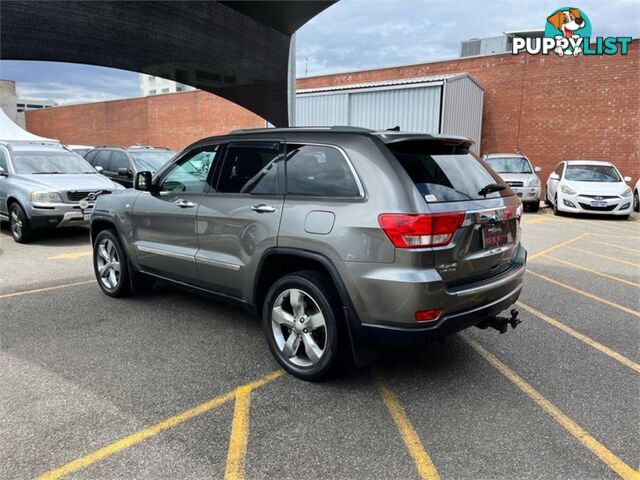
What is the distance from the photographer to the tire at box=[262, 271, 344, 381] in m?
3.22

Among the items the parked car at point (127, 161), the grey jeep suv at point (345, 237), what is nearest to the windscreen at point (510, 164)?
the parked car at point (127, 161)

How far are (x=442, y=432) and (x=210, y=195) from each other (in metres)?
2.58

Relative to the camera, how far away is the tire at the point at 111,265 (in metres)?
5.13

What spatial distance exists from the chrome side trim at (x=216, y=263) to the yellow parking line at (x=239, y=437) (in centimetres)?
96

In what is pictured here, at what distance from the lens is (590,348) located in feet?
13.4

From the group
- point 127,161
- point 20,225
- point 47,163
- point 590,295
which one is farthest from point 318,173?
point 127,161

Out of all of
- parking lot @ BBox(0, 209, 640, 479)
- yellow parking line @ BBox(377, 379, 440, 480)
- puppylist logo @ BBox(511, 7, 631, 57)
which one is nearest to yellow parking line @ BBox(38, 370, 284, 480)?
parking lot @ BBox(0, 209, 640, 479)

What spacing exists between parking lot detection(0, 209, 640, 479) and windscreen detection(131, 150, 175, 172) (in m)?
6.99

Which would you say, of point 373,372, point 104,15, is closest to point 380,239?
point 373,372

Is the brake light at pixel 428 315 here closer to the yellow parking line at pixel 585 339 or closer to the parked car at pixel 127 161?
the yellow parking line at pixel 585 339

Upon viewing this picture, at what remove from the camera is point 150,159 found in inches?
469

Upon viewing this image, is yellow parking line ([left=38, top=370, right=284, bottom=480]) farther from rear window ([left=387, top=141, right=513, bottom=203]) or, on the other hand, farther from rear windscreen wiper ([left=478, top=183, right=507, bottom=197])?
rear windscreen wiper ([left=478, top=183, right=507, bottom=197])

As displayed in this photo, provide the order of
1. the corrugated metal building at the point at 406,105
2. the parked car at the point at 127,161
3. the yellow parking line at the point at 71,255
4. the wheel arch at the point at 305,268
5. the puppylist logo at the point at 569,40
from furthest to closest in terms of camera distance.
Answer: the puppylist logo at the point at 569,40 → the corrugated metal building at the point at 406,105 → the parked car at the point at 127,161 → the yellow parking line at the point at 71,255 → the wheel arch at the point at 305,268

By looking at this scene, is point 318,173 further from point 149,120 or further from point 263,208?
point 149,120
